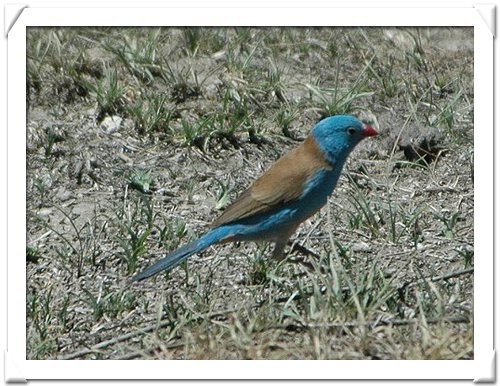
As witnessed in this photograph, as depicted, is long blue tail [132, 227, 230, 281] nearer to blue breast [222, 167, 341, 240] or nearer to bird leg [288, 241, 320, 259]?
blue breast [222, 167, 341, 240]

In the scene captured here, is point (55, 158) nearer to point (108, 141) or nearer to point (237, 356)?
point (108, 141)

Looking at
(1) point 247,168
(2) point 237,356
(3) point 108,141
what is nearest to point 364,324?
(2) point 237,356

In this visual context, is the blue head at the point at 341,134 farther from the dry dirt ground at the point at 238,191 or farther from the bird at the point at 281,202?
the dry dirt ground at the point at 238,191

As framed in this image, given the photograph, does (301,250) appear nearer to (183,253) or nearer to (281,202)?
(281,202)

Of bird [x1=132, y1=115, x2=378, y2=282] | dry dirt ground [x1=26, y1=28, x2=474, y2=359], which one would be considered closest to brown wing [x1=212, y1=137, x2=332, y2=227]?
bird [x1=132, y1=115, x2=378, y2=282]

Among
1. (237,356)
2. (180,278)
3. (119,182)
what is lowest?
(237,356)

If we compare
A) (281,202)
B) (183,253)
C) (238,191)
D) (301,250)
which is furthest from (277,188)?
(238,191)
